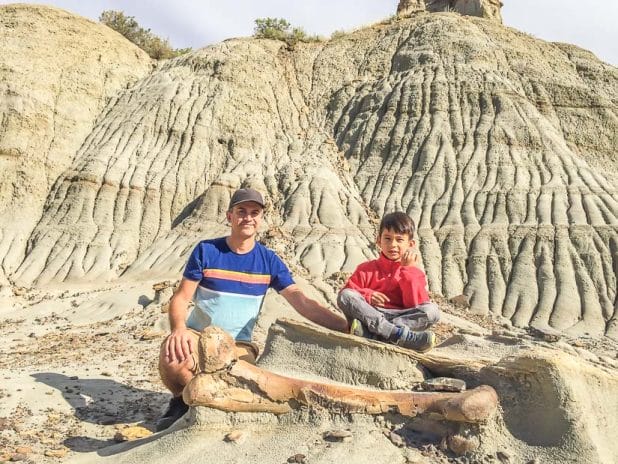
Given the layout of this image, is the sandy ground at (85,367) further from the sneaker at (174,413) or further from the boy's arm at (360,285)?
the boy's arm at (360,285)

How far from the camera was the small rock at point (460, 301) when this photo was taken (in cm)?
1576

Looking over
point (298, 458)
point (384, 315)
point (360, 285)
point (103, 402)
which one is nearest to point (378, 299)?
point (384, 315)

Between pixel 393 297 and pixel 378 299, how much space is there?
17 centimetres

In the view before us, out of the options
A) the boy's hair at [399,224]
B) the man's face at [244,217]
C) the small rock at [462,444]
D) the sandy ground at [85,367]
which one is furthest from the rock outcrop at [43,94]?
the small rock at [462,444]

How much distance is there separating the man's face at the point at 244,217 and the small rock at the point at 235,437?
1496mm

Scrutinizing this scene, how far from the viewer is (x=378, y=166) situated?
71.8 feet

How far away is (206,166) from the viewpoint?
22.0 m

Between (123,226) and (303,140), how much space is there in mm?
8026

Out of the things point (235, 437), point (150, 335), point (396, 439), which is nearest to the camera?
point (396, 439)

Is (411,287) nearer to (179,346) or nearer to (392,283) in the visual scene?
(392,283)

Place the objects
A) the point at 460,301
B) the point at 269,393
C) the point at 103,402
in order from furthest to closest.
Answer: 1. the point at 460,301
2. the point at 103,402
3. the point at 269,393

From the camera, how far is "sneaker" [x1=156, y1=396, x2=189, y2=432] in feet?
15.0

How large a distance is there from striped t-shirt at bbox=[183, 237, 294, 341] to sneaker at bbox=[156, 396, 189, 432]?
0.63 meters

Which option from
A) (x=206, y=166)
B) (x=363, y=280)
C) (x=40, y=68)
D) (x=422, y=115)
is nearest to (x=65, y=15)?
(x=40, y=68)
